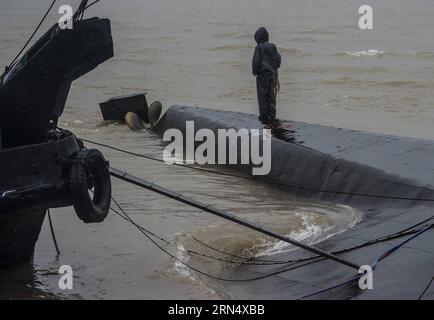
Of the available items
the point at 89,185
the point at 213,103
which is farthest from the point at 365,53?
the point at 89,185

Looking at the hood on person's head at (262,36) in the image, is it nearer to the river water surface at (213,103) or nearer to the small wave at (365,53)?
the river water surface at (213,103)

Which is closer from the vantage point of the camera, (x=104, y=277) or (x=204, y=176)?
(x=104, y=277)

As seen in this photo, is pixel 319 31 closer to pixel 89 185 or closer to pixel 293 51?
pixel 293 51

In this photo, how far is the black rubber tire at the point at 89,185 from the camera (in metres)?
8.16

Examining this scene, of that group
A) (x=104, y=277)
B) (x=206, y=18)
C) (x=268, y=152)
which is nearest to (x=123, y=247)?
(x=104, y=277)

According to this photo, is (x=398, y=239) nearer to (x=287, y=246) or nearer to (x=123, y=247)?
(x=287, y=246)

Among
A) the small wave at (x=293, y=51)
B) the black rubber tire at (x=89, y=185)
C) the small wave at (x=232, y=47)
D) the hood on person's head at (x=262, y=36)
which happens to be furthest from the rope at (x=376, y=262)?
Result: the small wave at (x=232, y=47)

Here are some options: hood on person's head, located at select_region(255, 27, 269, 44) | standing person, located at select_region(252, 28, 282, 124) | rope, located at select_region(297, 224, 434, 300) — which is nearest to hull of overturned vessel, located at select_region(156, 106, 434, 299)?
rope, located at select_region(297, 224, 434, 300)

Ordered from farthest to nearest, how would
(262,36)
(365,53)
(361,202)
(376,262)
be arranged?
(365,53) → (262,36) → (361,202) → (376,262)

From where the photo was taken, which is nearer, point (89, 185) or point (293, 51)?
point (89, 185)

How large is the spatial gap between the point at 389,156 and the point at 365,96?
48.6 ft

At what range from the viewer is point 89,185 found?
8.50 metres

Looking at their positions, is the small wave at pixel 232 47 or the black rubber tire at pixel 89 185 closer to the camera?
the black rubber tire at pixel 89 185
